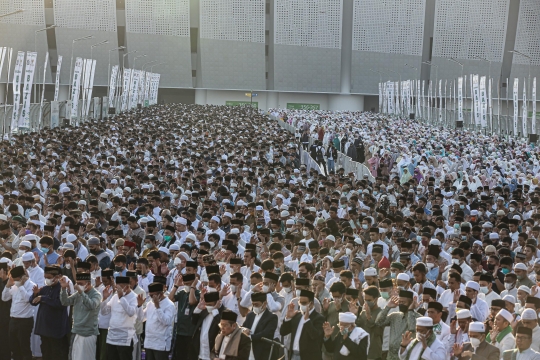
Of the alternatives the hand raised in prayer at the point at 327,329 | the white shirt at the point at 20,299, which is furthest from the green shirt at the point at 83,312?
the hand raised in prayer at the point at 327,329

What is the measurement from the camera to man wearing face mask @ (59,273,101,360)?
399 inches

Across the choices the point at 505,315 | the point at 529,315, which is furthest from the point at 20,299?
the point at 529,315

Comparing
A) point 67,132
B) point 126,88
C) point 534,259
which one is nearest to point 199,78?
point 126,88

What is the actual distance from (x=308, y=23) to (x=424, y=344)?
261ft

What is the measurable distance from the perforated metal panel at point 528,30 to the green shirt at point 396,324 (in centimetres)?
7722

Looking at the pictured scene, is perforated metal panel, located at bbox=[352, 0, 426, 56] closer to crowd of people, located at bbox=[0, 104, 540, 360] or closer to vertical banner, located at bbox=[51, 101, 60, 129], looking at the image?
vertical banner, located at bbox=[51, 101, 60, 129]

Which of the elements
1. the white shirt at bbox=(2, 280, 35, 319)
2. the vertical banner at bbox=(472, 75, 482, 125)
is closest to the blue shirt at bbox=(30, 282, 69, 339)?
the white shirt at bbox=(2, 280, 35, 319)

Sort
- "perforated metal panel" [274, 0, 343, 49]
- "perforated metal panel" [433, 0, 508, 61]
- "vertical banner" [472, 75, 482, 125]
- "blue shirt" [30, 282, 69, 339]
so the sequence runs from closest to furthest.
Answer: "blue shirt" [30, 282, 69, 339] < "vertical banner" [472, 75, 482, 125] < "perforated metal panel" [433, 0, 508, 61] < "perforated metal panel" [274, 0, 343, 49]

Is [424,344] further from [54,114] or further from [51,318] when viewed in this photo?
[54,114]

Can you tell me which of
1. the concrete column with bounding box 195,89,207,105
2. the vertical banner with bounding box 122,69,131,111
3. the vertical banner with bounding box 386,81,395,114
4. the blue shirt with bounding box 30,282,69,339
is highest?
the blue shirt with bounding box 30,282,69,339

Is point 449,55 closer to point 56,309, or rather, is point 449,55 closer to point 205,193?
point 205,193

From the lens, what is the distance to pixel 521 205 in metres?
19.8

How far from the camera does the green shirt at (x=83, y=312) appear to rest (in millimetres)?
10180

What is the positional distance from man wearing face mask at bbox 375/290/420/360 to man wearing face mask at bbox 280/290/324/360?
2.04ft
